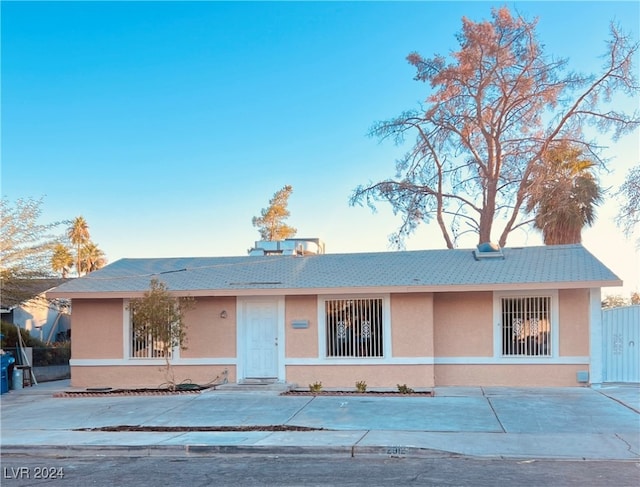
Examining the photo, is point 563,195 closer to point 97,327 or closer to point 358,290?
point 358,290

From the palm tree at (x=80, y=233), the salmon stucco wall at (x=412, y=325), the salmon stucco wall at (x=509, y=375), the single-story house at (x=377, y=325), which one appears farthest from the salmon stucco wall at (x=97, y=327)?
the palm tree at (x=80, y=233)

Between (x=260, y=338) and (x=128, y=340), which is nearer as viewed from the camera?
(x=260, y=338)

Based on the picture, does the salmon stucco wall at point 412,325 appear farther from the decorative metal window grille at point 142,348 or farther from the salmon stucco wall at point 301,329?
the decorative metal window grille at point 142,348

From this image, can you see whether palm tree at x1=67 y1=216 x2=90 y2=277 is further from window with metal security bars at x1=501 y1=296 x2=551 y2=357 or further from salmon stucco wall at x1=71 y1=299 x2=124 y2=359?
window with metal security bars at x1=501 y1=296 x2=551 y2=357

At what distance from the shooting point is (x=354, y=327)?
54.9 ft

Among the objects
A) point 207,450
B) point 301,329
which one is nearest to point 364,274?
point 301,329

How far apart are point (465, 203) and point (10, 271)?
19103 mm

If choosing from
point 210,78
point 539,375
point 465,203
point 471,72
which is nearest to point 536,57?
point 471,72

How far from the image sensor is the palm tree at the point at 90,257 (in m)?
51.4

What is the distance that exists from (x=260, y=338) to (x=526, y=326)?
681cm

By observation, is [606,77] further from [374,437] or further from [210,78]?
[374,437]

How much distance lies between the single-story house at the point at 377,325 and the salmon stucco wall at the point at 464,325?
26 mm

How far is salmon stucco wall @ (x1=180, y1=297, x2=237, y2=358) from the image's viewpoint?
17250 mm

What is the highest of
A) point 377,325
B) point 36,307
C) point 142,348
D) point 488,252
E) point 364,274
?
point 488,252
